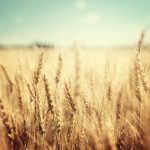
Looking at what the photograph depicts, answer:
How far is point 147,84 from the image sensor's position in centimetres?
167

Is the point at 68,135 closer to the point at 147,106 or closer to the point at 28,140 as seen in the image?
the point at 28,140

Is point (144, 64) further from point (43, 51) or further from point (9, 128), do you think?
point (9, 128)

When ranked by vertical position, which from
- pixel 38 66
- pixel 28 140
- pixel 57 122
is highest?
pixel 38 66

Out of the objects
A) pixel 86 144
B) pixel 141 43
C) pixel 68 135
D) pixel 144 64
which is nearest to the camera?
pixel 86 144

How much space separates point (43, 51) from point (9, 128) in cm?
52

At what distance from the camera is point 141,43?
189 centimetres

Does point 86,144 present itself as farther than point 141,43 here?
No

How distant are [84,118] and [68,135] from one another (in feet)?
0.48

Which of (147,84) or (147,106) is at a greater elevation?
(147,84)

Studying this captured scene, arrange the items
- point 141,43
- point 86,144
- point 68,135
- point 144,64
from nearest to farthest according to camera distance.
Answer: point 86,144 < point 68,135 < point 144,64 < point 141,43

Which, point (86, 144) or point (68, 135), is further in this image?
point (68, 135)

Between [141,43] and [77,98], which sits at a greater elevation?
[141,43]

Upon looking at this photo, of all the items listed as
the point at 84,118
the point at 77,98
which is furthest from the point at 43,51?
the point at 84,118

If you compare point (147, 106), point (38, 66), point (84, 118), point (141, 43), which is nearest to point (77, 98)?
point (84, 118)
